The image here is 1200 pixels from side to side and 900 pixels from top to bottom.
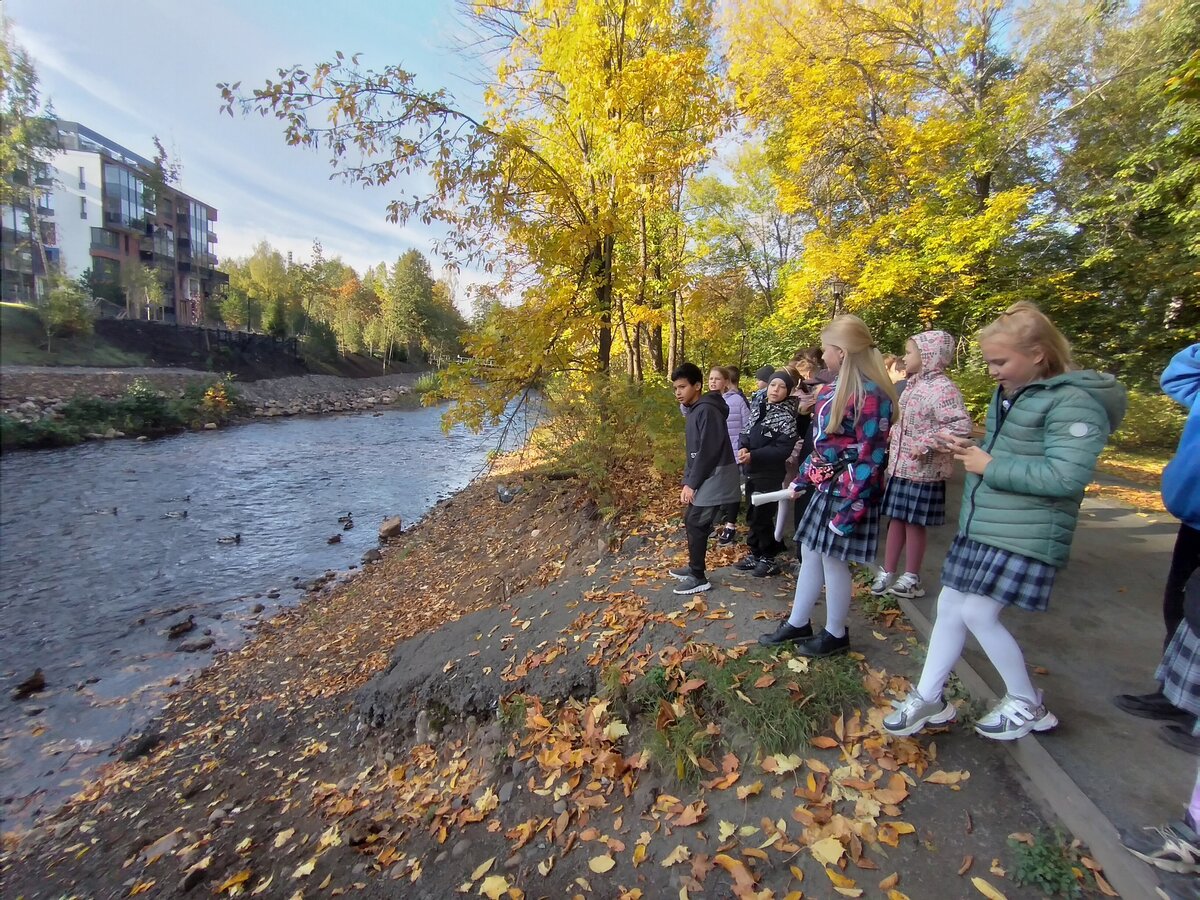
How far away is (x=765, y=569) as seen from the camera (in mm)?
4914

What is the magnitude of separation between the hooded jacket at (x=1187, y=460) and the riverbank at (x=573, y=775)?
134 cm

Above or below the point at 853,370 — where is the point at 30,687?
below

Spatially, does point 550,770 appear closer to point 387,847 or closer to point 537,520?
point 387,847

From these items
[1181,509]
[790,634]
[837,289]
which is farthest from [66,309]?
[837,289]

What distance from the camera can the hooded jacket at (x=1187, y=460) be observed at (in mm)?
2229

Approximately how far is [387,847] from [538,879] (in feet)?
3.90

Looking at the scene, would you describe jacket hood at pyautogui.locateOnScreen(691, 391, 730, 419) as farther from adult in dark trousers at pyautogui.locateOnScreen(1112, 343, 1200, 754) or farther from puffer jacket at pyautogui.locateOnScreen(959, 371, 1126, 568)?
adult in dark trousers at pyautogui.locateOnScreen(1112, 343, 1200, 754)

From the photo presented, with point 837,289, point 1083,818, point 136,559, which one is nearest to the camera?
point 1083,818

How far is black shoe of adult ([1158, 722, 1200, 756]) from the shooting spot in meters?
2.59

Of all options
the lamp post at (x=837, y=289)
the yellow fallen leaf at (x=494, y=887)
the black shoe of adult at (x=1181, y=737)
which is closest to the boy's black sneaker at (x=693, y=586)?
the yellow fallen leaf at (x=494, y=887)

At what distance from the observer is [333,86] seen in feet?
17.9

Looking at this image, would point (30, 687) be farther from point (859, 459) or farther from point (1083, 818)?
point (1083, 818)

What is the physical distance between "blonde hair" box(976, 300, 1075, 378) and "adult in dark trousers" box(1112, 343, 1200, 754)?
0.37m

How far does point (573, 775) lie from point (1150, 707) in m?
3.05
